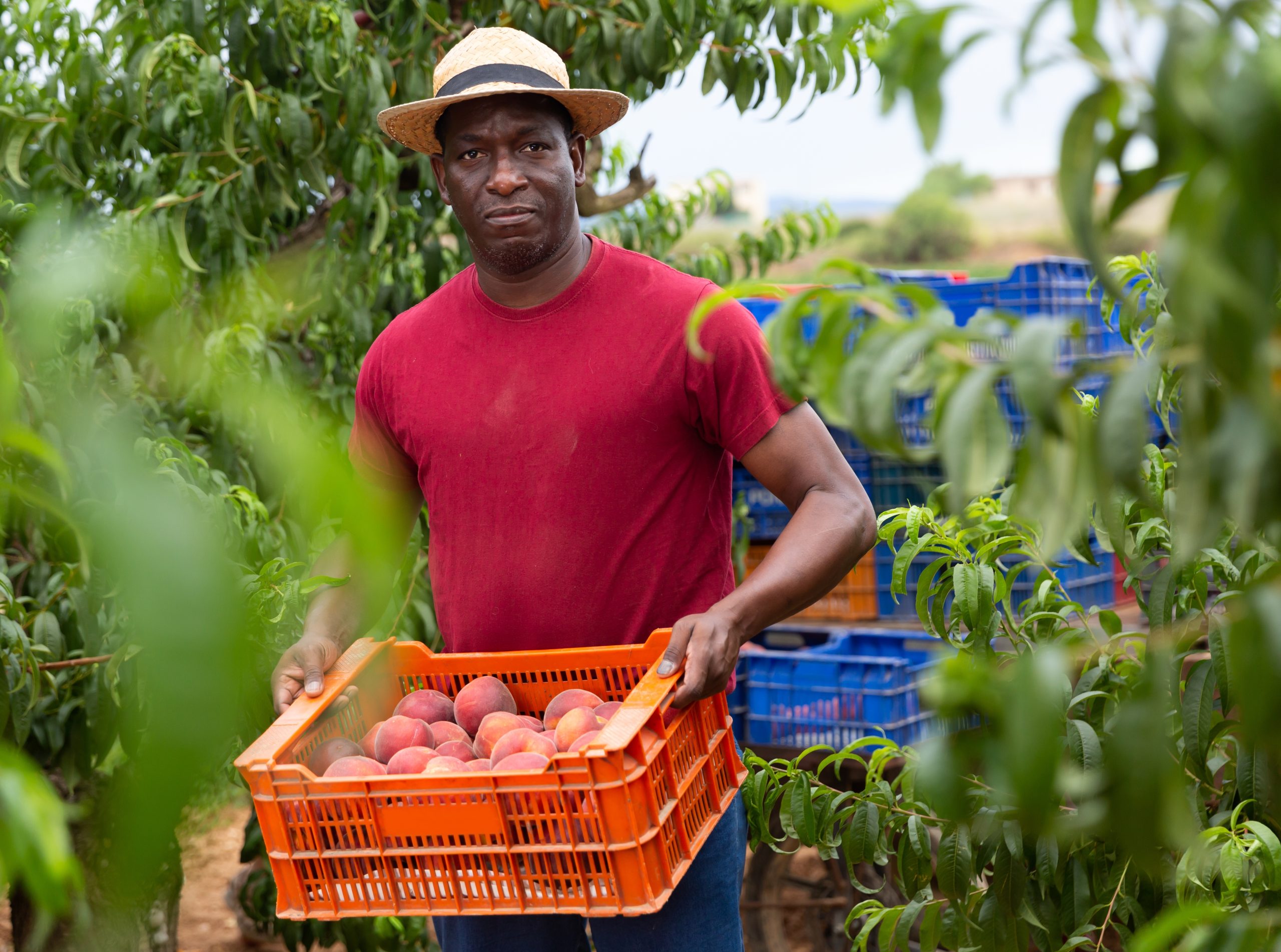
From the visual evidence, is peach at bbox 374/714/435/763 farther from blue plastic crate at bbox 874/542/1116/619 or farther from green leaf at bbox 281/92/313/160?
blue plastic crate at bbox 874/542/1116/619

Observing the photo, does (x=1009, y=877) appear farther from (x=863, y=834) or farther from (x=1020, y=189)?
(x=1020, y=189)

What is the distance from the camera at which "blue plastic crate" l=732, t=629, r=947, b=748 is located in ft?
11.1

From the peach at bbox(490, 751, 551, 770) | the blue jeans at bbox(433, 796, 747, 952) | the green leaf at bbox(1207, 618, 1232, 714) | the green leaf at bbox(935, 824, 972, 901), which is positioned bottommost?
the blue jeans at bbox(433, 796, 747, 952)

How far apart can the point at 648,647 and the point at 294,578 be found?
2.09 feet

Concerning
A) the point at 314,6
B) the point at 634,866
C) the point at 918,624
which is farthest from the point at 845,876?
the point at 314,6

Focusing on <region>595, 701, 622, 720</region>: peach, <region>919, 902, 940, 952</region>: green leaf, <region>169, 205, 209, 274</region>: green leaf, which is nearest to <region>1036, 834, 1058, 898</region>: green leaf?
<region>919, 902, 940, 952</region>: green leaf

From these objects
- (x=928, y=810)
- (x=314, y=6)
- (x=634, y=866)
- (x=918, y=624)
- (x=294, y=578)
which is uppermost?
(x=314, y=6)

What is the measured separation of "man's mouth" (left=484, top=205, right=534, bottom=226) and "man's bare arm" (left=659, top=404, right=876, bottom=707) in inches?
19.8

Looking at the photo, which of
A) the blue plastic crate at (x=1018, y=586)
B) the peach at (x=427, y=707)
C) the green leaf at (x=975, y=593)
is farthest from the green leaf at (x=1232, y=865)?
the blue plastic crate at (x=1018, y=586)

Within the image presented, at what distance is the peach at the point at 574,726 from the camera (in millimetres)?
1597

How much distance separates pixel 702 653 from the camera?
63.2 inches

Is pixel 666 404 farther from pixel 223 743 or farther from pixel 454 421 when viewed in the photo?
pixel 223 743

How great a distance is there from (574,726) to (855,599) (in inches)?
99.2

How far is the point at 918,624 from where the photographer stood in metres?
3.88
